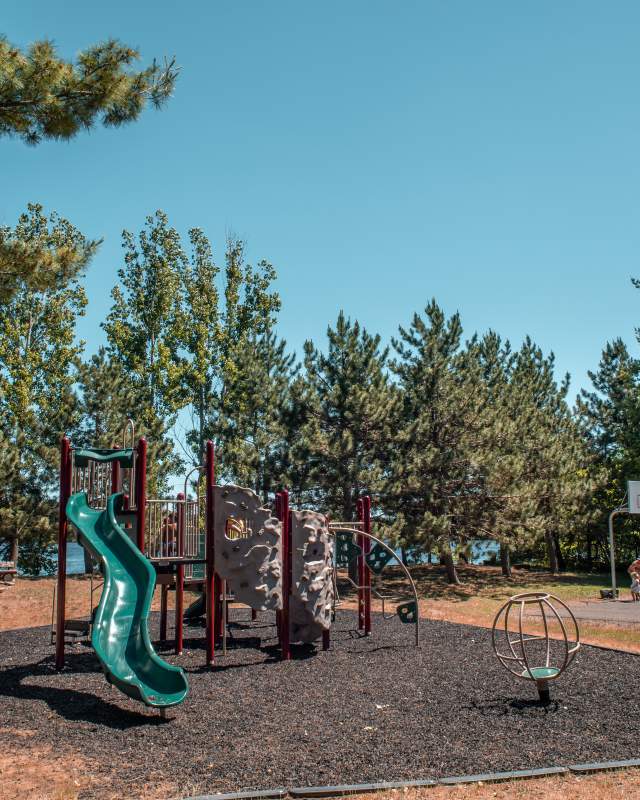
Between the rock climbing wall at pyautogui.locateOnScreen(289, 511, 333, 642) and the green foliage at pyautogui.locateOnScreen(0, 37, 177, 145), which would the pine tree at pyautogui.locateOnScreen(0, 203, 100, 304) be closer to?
the green foliage at pyautogui.locateOnScreen(0, 37, 177, 145)

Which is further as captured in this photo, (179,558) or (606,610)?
(606,610)

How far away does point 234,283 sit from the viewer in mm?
33625

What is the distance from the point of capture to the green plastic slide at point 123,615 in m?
8.14

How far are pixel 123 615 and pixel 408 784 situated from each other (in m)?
4.66

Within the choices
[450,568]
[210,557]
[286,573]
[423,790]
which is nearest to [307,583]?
[286,573]

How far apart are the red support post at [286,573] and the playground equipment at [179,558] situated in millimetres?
16

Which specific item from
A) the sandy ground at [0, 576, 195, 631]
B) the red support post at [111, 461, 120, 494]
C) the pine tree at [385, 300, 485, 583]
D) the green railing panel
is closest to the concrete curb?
the red support post at [111, 461, 120, 494]

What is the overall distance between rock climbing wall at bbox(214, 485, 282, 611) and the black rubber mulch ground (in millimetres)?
A: 1080

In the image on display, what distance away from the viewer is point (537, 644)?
1284 cm

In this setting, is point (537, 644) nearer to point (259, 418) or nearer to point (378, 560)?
point (378, 560)

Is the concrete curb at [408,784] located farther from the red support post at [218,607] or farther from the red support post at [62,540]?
the red support post at [218,607]

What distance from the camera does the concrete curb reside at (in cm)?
552

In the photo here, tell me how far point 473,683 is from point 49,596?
14.1 meters

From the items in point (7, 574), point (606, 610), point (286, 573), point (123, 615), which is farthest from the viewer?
point (7, 574)
